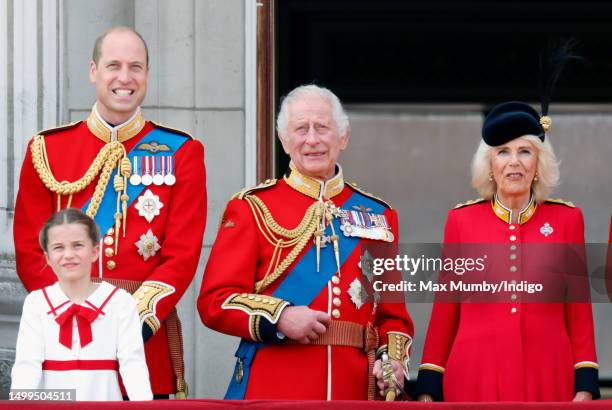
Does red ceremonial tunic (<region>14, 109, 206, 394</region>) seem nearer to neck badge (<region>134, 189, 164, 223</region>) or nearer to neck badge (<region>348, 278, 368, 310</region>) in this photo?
neck badge (<region>134, 189, 164, 223</region>)

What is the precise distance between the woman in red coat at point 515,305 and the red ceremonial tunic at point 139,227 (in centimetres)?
85

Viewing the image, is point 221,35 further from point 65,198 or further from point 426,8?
point 65,198

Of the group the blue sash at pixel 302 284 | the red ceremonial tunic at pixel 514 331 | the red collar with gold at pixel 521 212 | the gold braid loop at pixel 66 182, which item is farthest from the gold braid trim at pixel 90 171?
the red collar with gold at pixel 521 212

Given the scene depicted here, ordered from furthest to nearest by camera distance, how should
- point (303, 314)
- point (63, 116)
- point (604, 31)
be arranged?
1. point (604, 31)
2. point (63, 116)
3. point (303, 314)

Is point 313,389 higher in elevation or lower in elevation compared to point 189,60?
lower

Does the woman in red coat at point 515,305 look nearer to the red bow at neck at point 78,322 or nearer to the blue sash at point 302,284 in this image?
the blue sash at point 302,284

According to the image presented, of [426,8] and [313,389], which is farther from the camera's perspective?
[426,8]

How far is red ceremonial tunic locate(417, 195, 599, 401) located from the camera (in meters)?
5.20

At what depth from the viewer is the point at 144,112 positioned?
6.95 metres

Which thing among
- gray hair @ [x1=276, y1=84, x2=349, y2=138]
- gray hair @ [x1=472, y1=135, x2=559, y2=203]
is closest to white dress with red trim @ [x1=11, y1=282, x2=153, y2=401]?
gray hair @ [x1=276, y1=84, x2=349, y2=138]

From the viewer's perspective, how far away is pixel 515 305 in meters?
5.27

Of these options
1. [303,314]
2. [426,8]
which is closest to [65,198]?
[303,314]

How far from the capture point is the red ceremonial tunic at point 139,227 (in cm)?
514

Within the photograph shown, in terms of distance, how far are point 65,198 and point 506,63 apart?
120 inches
